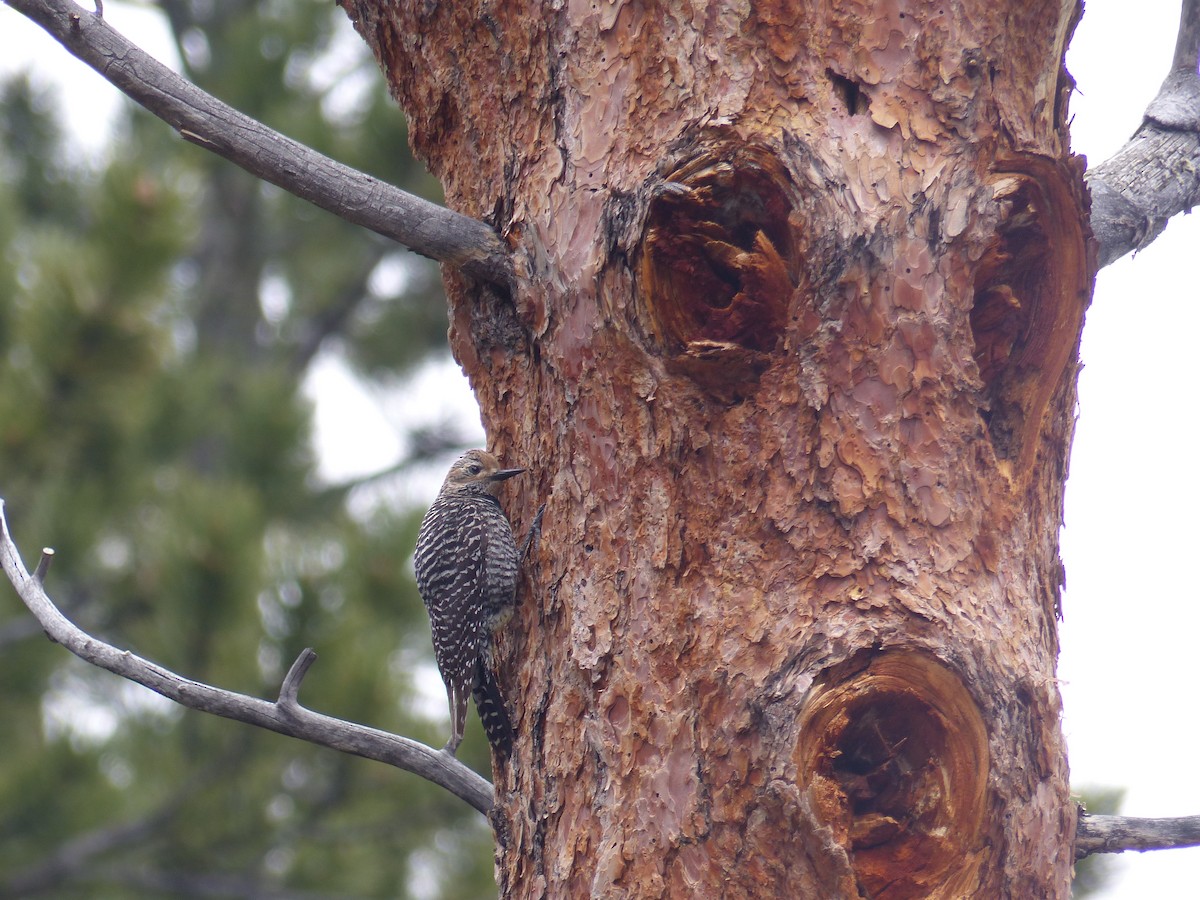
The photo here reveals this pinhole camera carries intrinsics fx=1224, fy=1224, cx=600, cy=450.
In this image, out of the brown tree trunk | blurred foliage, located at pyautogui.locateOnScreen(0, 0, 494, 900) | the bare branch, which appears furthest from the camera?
blurred foliage, located at pyautogui.locateOnScreen(0, 0, 494, 900)

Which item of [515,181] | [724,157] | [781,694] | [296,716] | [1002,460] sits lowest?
[781,694]

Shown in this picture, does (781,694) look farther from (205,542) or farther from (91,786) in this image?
(91,786)

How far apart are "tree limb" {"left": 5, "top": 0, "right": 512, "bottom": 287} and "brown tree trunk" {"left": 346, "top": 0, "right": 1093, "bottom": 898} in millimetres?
218

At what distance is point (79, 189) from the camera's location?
9.02 meters

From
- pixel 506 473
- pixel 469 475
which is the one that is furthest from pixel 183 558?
pixel 506 473

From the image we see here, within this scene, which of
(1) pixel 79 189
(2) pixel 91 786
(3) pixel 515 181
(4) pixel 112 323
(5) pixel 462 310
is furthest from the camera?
(1) pixel 79 189

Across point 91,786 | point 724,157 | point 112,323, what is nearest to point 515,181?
point 724,157

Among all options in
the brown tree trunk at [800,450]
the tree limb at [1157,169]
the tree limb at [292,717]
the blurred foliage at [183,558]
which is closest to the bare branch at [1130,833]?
the brown tree trunk at [800,450]

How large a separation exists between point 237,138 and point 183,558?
3.96 m

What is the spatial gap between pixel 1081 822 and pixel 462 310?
1.40 meters

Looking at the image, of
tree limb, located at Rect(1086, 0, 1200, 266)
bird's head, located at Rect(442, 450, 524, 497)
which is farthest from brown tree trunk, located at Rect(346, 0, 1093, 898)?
bird's head, located at Rect(442, 450, 524, 497)

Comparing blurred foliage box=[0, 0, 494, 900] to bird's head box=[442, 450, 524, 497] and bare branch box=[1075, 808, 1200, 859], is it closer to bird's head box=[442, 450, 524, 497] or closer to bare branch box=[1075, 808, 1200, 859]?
bird's head box=[442, 450, 524, 497]

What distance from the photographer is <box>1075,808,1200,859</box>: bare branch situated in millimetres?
1910

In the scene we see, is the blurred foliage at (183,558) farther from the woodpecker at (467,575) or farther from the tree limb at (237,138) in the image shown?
the tree limb at (237,138)
